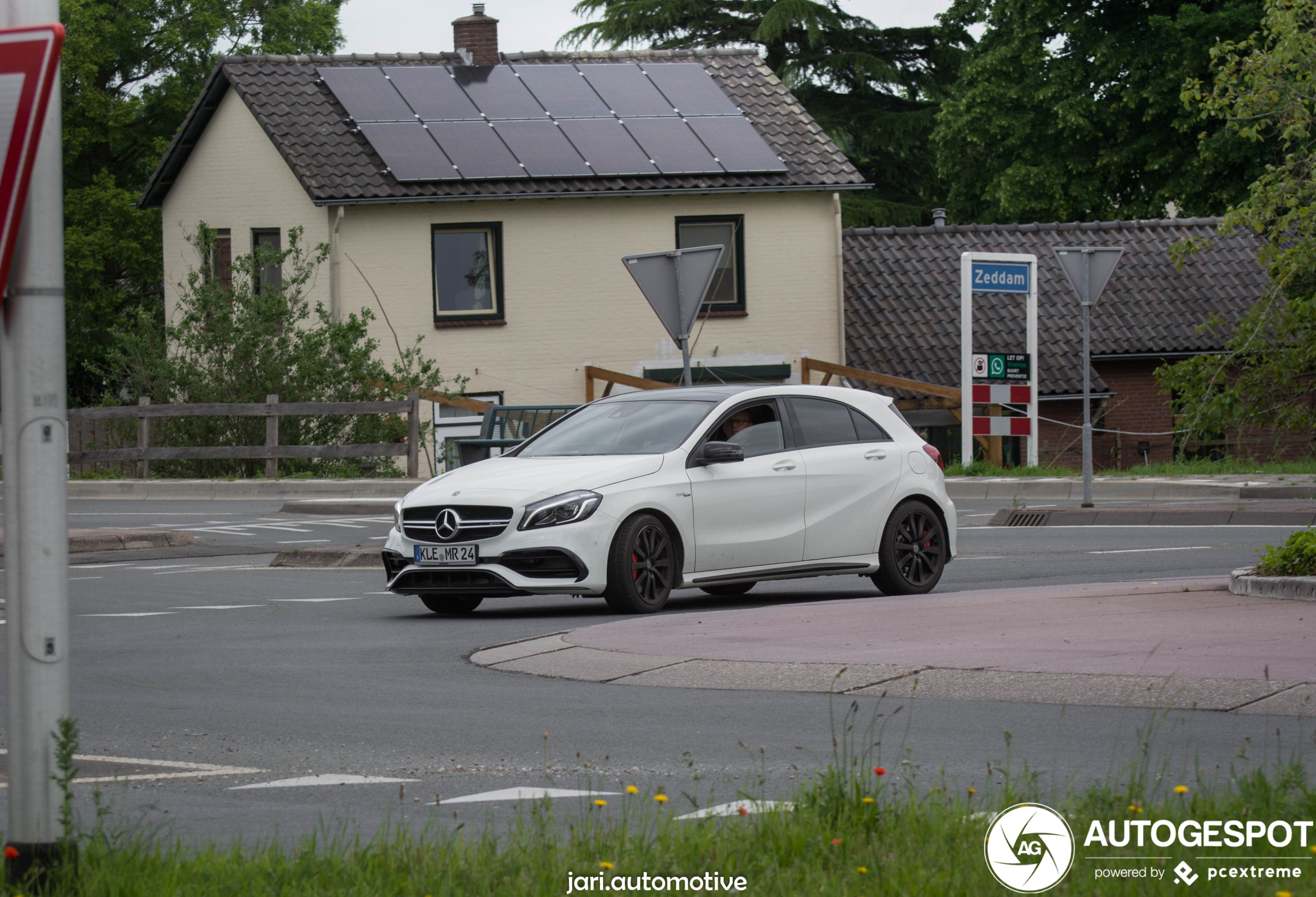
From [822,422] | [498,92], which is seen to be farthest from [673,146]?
[822,422]

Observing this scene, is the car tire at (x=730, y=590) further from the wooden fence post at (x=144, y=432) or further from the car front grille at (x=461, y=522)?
the wooden fence post at (x=144, y=432)

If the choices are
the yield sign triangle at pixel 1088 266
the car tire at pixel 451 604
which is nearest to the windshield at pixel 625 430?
the car tire at pixel 451 604

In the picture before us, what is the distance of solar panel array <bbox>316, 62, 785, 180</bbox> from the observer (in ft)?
109

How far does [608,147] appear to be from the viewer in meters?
34.2

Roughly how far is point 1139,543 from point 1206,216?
87.0ft

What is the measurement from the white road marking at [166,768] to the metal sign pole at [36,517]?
1.96 m

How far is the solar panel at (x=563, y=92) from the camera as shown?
3494 cm

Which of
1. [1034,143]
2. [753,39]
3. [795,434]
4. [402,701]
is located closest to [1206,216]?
[1034,143]

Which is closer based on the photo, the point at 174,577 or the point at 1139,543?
the point at 174,577

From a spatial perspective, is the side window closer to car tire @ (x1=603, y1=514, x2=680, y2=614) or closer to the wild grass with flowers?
car tire @ (x1=603, y1=514, x2=680, y2=614)

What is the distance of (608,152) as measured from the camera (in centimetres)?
3400

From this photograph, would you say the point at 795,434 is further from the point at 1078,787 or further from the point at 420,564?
the point at 1078,787

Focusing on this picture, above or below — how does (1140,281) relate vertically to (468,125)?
below

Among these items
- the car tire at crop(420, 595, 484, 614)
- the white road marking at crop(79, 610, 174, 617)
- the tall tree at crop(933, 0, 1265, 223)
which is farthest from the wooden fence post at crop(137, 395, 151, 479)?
the tall tree at crop(933, 0, 1265, 223)
